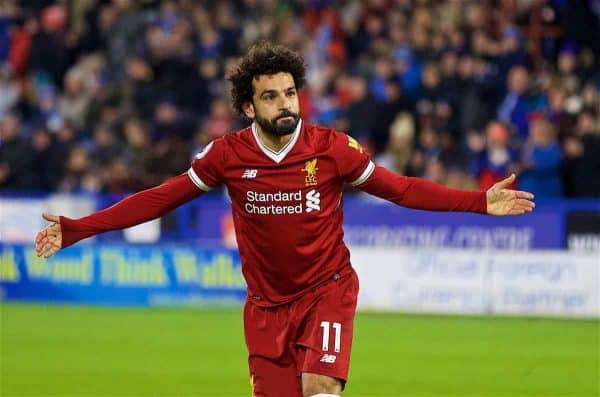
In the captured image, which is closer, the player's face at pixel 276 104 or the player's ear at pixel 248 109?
the player's face at pixel 276 104

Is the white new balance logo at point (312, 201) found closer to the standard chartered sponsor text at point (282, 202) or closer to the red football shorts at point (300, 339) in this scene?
the standard chartered sponsor text at point (282, 202)

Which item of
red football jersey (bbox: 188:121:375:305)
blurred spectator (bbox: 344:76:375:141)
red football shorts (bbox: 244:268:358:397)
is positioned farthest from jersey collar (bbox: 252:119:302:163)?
blurred spectator (bbox: 344:76:375:141)

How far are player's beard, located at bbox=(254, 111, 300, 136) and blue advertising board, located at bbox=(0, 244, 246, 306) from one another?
411 inches

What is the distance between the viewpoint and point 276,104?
7.56 meters

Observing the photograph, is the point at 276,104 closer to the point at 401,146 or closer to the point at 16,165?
the point at 401,146

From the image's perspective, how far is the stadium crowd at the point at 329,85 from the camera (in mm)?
17828

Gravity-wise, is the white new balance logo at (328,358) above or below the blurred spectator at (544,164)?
below

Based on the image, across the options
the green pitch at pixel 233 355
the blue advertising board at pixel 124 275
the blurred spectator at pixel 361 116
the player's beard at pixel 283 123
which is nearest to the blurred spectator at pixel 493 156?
the blurred spectator at pixel 361 116

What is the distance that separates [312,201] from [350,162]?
32cm

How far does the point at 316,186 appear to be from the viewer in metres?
7.59

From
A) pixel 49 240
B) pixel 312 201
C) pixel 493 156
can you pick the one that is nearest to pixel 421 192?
pixel 312 201

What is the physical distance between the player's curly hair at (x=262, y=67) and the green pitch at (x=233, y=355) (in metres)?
4.14

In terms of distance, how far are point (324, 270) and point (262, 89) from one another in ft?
3.60

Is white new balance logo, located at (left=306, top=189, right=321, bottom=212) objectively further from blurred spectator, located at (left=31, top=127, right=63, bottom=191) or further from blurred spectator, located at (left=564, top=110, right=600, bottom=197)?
blurred spectator, located at (left=31, top=127, right=63, bottom=191)
